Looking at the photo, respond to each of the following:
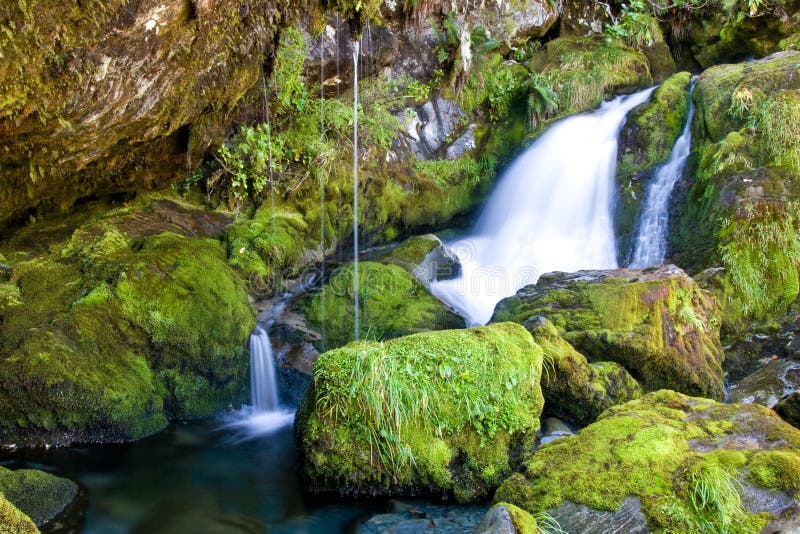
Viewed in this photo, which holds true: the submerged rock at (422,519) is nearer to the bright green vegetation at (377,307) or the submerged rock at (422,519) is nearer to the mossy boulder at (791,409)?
the mossy boulder at (791,409)

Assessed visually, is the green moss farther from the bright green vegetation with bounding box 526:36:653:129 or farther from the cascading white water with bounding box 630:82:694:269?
the bright green vegetation with bounding box 526:36:653:129

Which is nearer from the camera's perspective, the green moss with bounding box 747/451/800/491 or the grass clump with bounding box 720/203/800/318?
the green moss with bounding box 747/451/800/491

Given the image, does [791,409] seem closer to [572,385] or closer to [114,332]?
[572,385]

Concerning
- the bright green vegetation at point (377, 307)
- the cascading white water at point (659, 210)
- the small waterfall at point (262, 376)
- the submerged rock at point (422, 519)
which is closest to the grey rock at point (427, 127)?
the bright green vegetation at point (377, 307)

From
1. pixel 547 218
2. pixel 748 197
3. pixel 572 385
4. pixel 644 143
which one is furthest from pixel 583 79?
pixel 572 385

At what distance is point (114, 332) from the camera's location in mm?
5547

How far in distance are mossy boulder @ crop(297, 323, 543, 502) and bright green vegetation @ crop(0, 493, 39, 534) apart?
190 cm

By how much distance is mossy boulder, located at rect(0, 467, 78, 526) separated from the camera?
3787mm

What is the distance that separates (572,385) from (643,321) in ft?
4.46

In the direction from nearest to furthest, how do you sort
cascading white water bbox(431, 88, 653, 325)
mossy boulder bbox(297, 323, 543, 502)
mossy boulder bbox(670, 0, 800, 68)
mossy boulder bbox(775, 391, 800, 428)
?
mossy boulder bbox(297, 323, 543, 502) → mossy boulder bbox(775, 391, 800, 428) → cascading white water bbox(431, 88, 653, 325) → mossy boulder bbox(670, 0, 800, 68)

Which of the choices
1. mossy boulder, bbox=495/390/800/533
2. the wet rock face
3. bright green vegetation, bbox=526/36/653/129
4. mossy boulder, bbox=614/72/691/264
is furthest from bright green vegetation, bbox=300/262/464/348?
bright green vegetation, bbox=526/36/653/129

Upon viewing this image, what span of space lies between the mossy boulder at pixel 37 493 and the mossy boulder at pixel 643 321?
4432 mm

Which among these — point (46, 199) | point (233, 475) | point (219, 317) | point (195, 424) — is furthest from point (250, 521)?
point (46, 199)

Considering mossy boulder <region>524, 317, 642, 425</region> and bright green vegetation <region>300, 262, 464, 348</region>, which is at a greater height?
bright green vegetation <region>300, 262, 464, 348</region>
